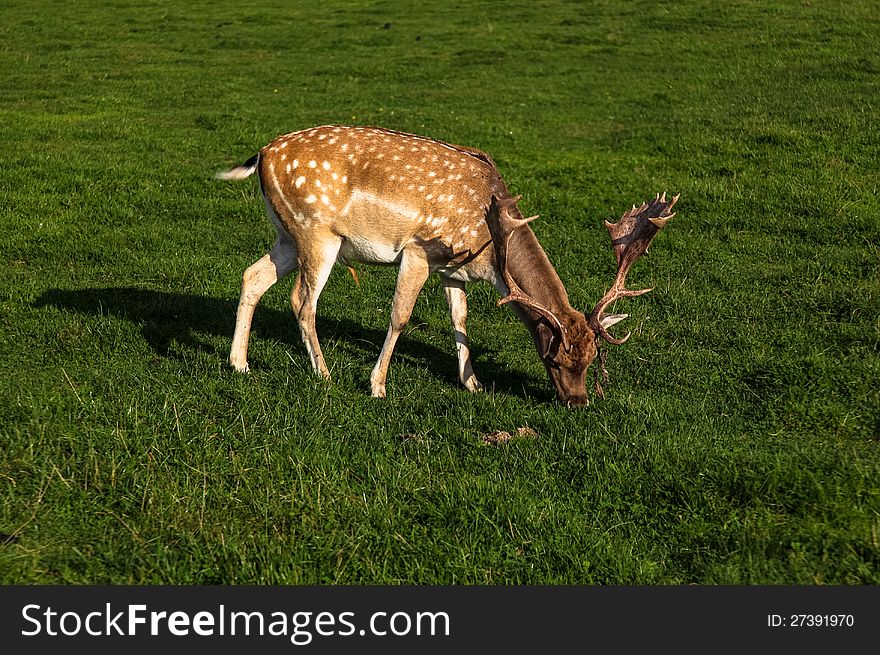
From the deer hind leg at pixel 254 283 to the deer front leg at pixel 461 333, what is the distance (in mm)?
1337

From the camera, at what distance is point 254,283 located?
8.05 m

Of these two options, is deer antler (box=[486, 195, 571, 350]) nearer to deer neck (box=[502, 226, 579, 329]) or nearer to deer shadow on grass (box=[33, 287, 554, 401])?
deer neck (box=[502, 226, 579, 329])

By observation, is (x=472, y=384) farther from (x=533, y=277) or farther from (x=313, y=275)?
(x=313, y=275)

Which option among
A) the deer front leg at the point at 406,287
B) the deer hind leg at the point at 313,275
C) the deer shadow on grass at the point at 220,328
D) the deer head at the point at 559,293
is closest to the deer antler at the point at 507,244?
the deer head at the point at 559,293

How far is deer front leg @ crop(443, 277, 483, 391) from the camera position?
25.5 feet

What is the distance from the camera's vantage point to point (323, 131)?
800 cm

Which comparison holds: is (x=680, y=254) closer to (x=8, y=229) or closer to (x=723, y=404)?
(x=723, y=404)

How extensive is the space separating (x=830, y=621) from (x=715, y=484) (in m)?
1.18

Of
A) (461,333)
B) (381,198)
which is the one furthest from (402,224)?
(461,333)

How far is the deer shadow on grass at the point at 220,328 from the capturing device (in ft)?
26.4

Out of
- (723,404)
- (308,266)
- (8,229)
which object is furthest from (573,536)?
(8,229)

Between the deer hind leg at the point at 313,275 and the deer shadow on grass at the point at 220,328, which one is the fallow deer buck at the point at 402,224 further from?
the deer shadow on grass at the point at 220,328

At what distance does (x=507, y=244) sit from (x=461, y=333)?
978 millimetres

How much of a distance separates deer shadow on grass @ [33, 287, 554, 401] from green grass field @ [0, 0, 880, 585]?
0.04m
